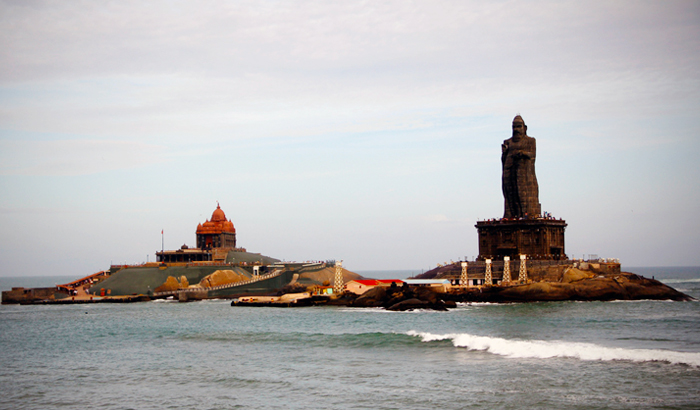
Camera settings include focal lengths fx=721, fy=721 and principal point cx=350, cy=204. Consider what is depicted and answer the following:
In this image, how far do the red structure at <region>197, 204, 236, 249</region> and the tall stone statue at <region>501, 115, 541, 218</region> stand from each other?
58130mm

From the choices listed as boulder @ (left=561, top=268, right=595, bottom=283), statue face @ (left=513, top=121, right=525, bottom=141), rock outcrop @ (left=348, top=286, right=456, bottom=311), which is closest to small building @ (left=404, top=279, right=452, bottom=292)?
rock outcrop @ (left=348, top=286, right=456, bottom=311)

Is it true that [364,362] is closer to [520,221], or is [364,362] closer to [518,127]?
[520,221]

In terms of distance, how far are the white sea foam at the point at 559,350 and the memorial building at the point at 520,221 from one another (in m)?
59.0

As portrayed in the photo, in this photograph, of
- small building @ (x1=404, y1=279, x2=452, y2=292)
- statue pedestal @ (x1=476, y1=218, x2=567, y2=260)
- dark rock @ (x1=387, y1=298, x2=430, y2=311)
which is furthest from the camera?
statue pedestal @ (x1=476, y1=218, x2=567, y2=260)

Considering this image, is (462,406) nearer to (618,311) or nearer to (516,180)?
(618,311)

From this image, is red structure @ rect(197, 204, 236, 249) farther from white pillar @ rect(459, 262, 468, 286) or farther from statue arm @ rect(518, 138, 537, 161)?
statue arm @ rect(518, 138, 537, 161)

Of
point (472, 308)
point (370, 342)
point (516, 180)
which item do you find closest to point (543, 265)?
point (516, 180)

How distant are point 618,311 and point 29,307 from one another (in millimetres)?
78597

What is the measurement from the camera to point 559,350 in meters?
45.0

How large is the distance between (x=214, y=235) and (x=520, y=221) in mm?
64378

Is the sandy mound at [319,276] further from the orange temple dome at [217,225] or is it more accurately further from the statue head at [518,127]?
the statue head at [518,127]

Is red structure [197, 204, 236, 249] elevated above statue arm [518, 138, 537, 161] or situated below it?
below

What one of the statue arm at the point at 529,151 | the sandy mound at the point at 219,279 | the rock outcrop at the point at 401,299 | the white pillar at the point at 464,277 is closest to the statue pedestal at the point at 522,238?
the white pillar at the point at 464,277

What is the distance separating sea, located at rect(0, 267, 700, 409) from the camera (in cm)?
3362
